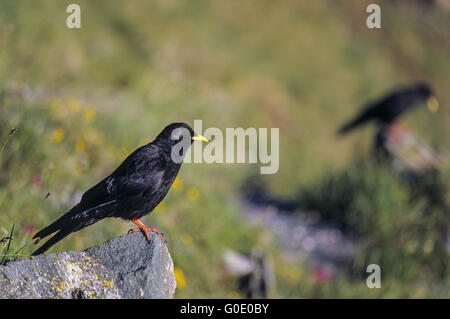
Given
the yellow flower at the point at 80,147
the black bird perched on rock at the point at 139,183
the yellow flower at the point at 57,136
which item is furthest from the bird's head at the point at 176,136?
the yellow flower at the point at 80,147

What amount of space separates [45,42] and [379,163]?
6.29 m

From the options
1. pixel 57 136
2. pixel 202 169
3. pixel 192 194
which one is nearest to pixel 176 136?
pixel 57 136

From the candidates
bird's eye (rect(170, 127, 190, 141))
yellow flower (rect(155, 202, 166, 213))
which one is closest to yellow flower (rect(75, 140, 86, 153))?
yellow flower (rect(155, 202, 166, 213))

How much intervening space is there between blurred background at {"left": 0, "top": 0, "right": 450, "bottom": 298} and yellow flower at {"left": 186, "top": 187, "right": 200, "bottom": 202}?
27 millimetres

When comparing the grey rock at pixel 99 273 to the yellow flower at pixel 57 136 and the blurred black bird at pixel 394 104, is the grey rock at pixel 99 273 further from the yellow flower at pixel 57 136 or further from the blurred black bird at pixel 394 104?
the blurred black bird at pixel 394 104

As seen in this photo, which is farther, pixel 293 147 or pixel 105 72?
pixel 293 147

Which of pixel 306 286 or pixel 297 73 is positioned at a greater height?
pixel 297 73

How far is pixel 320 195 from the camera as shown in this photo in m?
8.24

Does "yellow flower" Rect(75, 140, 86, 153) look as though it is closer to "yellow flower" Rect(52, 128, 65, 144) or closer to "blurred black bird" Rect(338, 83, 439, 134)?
"yellow flower" Rect(52, 128, 65, 144)
